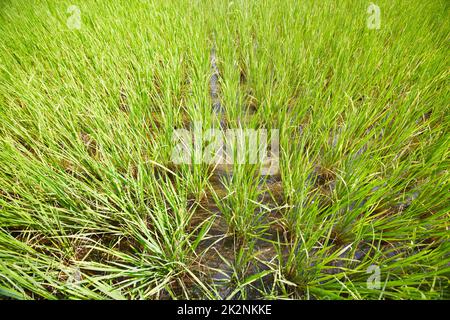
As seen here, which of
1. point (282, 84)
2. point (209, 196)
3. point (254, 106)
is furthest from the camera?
point (254, 106)

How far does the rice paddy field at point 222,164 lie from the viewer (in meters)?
0.75

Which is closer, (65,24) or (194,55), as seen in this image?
(194,55)

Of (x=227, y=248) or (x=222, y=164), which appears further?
(x=222, y=164)

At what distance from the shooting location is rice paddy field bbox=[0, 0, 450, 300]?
2.45 ft

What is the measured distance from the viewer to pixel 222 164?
3.84 feet

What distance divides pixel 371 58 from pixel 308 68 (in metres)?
0.44

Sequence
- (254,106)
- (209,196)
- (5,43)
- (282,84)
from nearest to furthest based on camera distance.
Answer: (209,196) → (282,84) → (254,106) → (5,43)

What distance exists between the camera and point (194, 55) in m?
1.60

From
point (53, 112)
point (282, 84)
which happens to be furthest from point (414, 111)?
point (53, 112)

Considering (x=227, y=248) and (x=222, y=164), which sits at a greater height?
(x=222, y=164)
